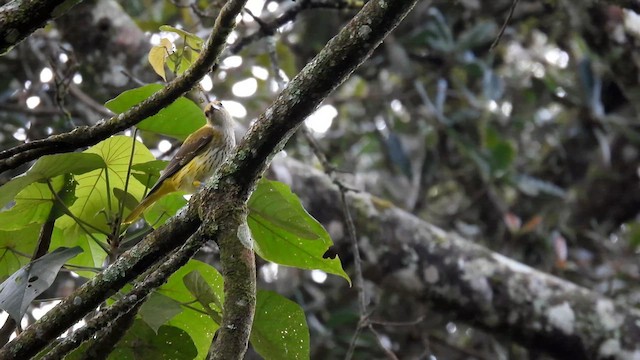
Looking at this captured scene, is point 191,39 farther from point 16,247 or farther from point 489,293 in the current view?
point 489,293

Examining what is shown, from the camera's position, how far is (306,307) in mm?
4152

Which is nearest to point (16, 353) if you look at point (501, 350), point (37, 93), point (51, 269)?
point (51, 269)

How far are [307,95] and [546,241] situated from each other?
3563 millimetres

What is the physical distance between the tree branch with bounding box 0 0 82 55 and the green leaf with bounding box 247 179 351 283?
46 centimetres

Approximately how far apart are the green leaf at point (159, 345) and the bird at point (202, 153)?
879 millimetres

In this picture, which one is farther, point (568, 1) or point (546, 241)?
point (546, 241)

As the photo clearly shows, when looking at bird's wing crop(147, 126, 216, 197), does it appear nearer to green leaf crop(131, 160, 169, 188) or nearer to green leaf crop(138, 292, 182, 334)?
green leaf crop(131, 160, 169, 188)

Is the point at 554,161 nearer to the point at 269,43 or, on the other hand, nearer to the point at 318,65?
the point at 269,43

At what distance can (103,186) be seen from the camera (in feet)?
5.84

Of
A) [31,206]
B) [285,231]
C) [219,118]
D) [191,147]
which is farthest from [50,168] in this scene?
[219,118]

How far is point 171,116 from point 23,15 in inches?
18.6

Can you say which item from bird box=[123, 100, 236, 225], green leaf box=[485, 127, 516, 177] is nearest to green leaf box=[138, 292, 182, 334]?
bird box=[123, 100, 236, 225]

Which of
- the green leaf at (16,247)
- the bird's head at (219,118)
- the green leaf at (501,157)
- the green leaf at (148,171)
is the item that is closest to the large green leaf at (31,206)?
the green leaf at (16,247)

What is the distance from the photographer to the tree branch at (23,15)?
1.27 m
